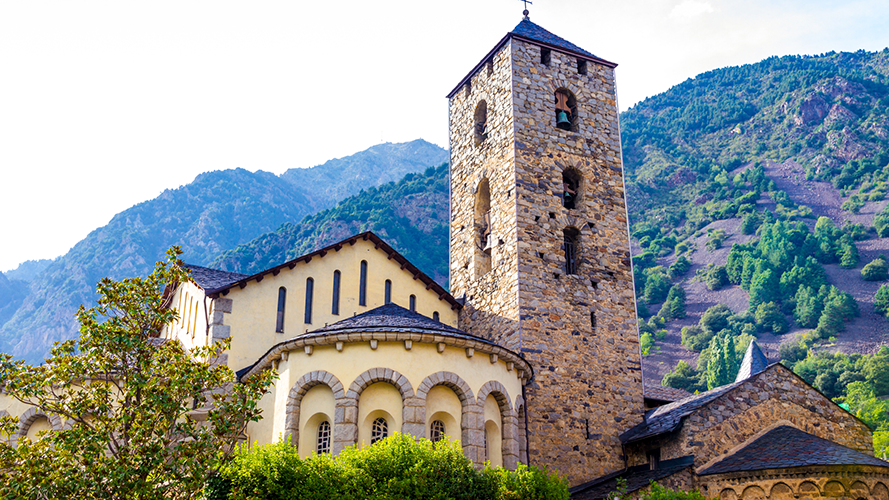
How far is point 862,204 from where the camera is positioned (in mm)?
123188

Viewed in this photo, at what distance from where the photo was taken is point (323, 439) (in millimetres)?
17188

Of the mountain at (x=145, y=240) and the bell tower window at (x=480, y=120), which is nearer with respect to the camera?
the bell tower window at (x=480, y=120)

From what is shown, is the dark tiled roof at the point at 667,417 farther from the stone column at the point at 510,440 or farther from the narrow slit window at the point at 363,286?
the narrow slit window at the point at 363,286

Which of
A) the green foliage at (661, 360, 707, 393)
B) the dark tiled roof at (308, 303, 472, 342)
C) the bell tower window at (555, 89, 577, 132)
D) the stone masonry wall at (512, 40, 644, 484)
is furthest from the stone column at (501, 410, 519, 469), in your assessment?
the green foliage at (661, 360, 707, 393)

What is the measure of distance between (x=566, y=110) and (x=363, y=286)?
9.34 metres

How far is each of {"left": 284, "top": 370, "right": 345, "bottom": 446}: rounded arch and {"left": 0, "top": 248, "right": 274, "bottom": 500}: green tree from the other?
3.29 metres

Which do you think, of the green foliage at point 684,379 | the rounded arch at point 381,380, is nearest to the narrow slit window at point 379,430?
the rounded arch at point 381,380

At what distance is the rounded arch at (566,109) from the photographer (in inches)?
1004

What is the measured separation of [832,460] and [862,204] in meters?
122

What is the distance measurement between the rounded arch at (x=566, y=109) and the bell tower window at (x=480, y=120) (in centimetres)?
261

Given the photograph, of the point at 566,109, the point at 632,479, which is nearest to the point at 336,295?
the point at 632,479

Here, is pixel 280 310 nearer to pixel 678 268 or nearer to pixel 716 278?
pixel 716 278

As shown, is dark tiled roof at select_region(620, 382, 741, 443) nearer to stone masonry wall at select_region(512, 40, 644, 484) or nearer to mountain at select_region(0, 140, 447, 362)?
stone masonry wall at select_region(512, 40, 644, 484)

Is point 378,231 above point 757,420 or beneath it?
above
